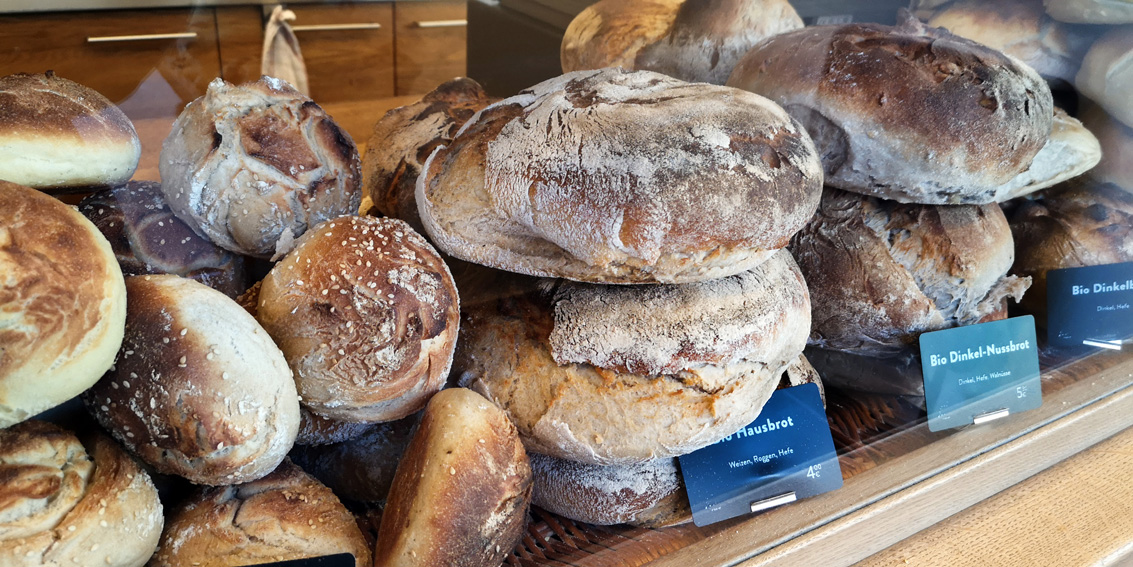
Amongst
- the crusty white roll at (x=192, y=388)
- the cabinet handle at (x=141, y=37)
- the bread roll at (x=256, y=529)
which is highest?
the cabinet handle at (x=141, y=37)

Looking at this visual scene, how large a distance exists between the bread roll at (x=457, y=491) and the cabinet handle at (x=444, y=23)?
21.2 inches

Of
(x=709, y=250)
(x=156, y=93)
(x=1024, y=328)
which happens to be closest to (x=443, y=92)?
(x=156, y=93)

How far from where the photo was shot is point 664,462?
1.18 m

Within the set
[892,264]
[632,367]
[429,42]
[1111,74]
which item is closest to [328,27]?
[429,42]

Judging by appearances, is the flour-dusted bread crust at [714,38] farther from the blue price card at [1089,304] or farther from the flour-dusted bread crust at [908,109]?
the blue price card at [1089,304]

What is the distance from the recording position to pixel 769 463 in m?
1.21

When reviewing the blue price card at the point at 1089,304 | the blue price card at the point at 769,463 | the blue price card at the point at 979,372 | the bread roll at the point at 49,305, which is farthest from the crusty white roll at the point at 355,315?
the blue price card at the point at 1089,304

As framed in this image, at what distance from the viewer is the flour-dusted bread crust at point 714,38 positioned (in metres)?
1.43

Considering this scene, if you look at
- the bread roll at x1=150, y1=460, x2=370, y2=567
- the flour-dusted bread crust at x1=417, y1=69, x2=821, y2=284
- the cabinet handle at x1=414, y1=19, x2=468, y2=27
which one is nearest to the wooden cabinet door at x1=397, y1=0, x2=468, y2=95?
the cabinet handle at x1=414, y1=19, x2=468, y2=27

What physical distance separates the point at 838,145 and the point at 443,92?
2.20 ft

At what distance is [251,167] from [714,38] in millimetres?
922

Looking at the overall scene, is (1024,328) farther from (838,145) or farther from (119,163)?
(119,163)

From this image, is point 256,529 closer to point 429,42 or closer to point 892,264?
point 429,42

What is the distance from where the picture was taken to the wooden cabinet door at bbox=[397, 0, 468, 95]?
105cm
